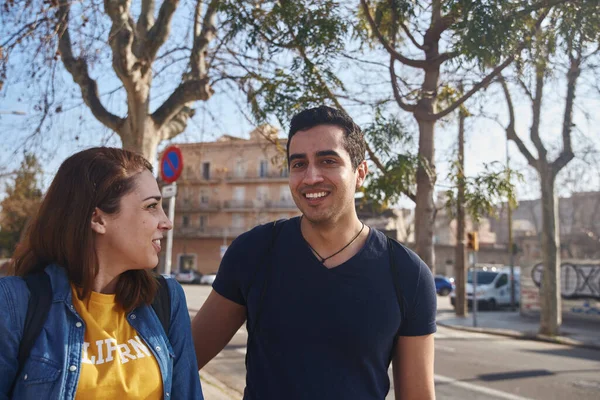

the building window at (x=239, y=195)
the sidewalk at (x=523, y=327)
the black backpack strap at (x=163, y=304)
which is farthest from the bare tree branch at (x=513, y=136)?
the building window at (x=239, y=195)

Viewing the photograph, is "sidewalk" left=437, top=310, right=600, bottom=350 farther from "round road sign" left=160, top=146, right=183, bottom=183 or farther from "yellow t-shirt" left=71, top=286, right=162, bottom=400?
"yellow t-shirt" left=71, top=286, right=162, bottom=400

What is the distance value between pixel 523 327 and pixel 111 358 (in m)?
17.6

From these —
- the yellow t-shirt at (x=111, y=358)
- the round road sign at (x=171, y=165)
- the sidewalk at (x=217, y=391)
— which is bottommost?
the sidewalk at (x=217, y=391)

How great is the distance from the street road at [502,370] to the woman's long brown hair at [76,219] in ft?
17.3

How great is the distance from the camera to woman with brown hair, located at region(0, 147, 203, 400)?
1.74 metres

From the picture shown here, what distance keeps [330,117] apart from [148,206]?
0.81 metres

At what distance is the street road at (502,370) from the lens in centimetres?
784

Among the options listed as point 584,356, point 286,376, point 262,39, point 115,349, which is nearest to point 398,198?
point 262,39

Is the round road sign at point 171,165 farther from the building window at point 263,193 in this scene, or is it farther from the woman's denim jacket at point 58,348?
the building window at point 263,193

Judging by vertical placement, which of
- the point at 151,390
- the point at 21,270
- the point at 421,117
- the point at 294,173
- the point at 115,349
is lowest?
the point at 151,390

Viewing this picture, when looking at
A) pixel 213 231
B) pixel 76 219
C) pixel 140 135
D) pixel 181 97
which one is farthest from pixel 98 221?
pixel 213 231

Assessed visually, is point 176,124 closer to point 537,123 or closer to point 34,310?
point 34,310

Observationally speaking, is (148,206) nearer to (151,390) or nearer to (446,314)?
(151,390)

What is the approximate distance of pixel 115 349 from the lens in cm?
191
